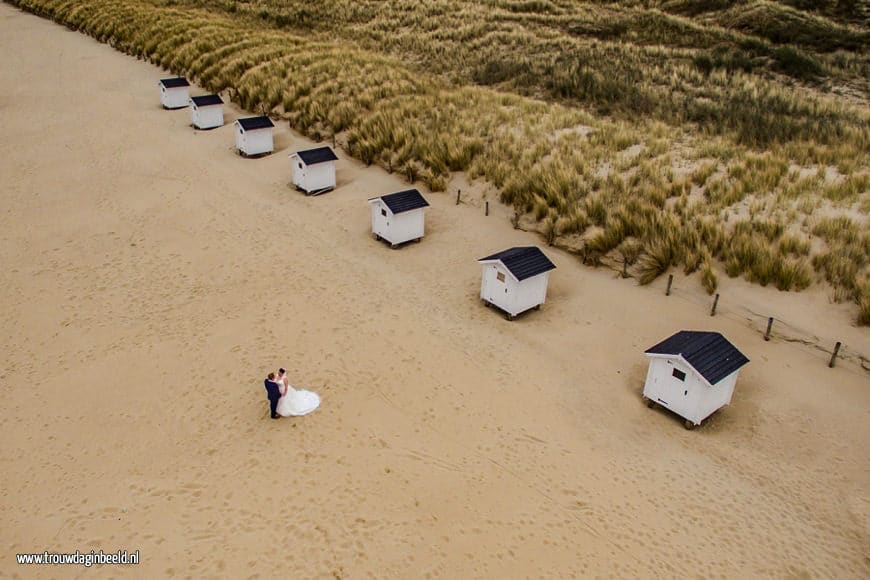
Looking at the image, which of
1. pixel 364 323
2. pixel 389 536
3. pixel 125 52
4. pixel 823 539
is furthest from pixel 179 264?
pixel 125 52

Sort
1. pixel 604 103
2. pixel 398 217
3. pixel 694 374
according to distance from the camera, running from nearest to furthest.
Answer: pixel 694 374
pixel 398 217
pixel 604 103

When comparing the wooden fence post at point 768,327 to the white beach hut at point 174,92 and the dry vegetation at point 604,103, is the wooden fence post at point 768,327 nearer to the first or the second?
the dry vegetation at point 604,103

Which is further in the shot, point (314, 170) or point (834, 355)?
point (314, 170)

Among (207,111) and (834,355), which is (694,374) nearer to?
(834,355)

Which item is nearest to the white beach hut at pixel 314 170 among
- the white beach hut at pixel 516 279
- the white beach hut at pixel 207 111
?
the white beach hut at pixel 516 279

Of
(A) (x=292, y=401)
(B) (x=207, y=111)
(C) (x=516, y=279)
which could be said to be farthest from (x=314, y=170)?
(A) (x=292, y=401)

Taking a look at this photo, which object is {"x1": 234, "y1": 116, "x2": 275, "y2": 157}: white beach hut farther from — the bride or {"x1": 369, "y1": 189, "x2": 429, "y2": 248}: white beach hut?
the bride

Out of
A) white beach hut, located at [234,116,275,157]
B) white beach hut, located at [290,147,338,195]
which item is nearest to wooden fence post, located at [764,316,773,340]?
white beach hut, located at [290,147,338,195]
